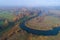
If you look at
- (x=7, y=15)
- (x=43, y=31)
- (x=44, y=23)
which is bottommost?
(x=43, y=31)

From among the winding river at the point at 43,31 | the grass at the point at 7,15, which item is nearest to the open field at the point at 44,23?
the winding river at the point at 43,31

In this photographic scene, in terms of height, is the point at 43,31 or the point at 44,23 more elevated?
the point at 44,23

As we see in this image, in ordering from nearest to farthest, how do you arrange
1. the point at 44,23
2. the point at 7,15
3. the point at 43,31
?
1. the point at 43,31
2. the point at 44,23
3. the point at 7,15

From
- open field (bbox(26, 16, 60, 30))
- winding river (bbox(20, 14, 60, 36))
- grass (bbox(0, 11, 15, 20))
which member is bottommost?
winding river (bbox(20, 14, 60, 36))

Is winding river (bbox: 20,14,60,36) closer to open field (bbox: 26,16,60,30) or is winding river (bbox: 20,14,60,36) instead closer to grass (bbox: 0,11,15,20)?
open field (bbox: 26,16,60,30)

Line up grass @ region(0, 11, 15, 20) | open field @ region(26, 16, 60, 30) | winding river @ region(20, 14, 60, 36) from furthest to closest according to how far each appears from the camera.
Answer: grass @ region(0, 11, 15, 20)
open field @ region(26, 16, 60, 30)
winding river @ region(20, 14, 60, 36)

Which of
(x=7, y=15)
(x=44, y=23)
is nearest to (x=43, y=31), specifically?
(x=44, y=23)

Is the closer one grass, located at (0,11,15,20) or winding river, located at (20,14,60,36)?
winding river, located at (20,14,60,36)

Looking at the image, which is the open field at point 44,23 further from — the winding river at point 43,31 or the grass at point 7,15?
the grass at point 7,15

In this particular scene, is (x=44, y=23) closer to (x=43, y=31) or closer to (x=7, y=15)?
(x=43, y=31)

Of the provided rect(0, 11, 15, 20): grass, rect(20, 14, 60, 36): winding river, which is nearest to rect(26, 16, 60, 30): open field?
rect(20, 14, 60, 36): winding river

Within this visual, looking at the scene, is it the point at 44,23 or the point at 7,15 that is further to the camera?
the point at 7,15

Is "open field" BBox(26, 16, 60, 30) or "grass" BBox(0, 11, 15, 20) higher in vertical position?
"grass" BBox(0, 11, 15, 20)
